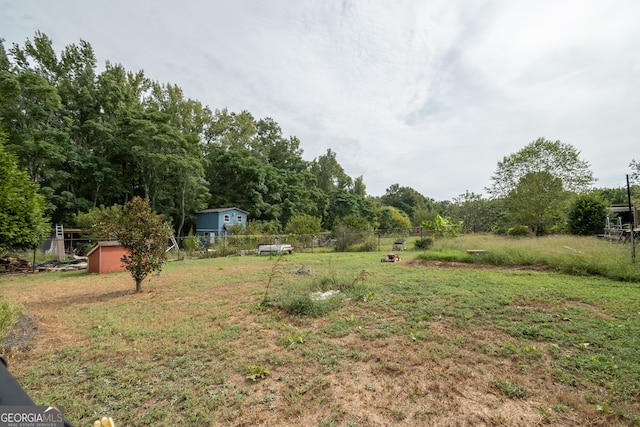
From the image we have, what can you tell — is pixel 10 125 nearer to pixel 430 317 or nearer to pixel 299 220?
pixel 299 220

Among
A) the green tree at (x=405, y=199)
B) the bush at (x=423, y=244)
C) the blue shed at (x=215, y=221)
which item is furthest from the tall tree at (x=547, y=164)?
the green tree at (x=405, y=199)

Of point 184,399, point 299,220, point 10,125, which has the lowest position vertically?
point 184,399

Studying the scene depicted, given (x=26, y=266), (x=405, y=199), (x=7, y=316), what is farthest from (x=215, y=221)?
(x=405, y=199)

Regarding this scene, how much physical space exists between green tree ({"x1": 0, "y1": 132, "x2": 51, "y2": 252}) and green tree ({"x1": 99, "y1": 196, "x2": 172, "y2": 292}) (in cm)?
402

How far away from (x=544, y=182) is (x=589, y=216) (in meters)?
5.56

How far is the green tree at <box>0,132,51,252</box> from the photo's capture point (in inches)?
324

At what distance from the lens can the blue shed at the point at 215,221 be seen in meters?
27.6

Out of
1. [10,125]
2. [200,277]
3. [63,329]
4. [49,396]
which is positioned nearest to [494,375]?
[49,396]

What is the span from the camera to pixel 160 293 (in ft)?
23.9

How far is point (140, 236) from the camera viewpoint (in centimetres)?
719

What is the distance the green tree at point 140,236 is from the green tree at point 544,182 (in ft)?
77.4

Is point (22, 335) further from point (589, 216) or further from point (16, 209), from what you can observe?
point (589, 216)

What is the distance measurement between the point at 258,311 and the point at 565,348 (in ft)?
15.1

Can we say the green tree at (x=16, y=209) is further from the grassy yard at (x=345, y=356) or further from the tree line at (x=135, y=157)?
the tree line at (x=135, y=157)
